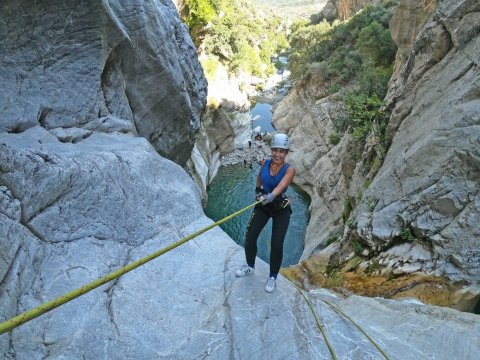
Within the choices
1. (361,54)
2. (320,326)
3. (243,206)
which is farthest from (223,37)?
(320,326)

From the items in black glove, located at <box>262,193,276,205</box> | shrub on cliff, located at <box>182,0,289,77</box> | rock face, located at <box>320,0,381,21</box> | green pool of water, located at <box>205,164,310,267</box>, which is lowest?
green pool of water, located at <box>205,164,310,267</box>

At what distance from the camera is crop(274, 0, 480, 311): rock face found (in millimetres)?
8344

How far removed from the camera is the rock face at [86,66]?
24.3 feet

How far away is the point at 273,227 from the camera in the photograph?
5.07 m

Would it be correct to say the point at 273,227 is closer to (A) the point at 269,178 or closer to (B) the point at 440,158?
(A) the point at 269,178

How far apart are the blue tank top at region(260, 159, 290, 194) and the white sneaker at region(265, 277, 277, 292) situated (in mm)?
1328

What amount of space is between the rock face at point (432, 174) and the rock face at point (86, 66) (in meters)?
7.26

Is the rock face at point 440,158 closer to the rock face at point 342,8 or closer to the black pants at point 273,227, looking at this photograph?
the black pants at point 273,227

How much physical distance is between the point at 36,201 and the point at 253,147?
98.8ft

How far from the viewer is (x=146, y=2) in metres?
9.95

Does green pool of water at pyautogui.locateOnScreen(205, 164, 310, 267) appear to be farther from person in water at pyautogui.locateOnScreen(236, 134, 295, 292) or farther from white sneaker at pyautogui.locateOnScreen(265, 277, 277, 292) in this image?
person in water at pyautogui.locateOnScreen(236, 134, 295, 292)

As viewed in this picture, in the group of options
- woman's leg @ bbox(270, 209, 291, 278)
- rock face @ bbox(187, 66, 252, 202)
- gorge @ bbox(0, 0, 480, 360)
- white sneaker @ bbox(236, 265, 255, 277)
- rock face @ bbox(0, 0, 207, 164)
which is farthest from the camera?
rock face @ bbox(187, 66, 252, 202)

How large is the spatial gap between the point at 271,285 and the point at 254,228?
872 mm

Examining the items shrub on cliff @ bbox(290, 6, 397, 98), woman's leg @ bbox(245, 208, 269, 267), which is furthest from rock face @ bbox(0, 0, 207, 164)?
shrub on cliff @ bbox(290, 6, 397, 98)
